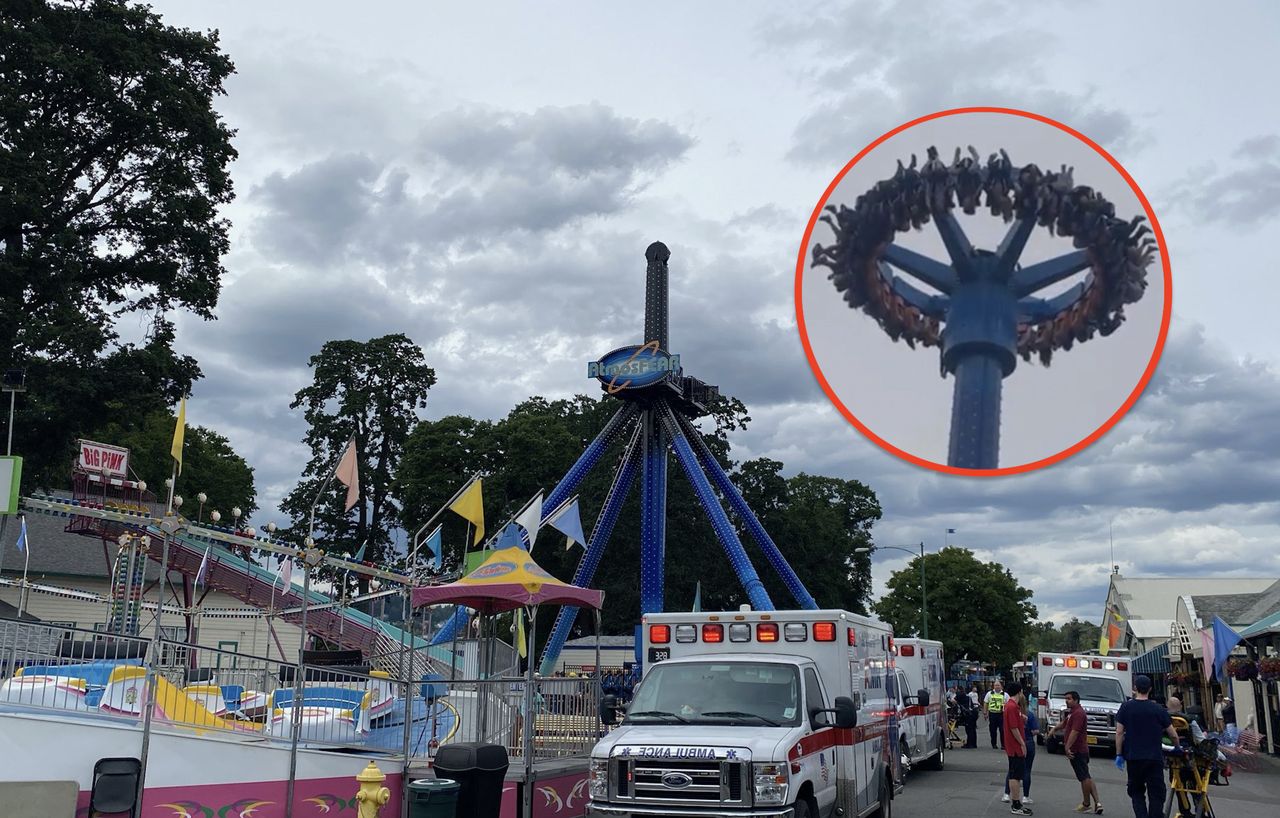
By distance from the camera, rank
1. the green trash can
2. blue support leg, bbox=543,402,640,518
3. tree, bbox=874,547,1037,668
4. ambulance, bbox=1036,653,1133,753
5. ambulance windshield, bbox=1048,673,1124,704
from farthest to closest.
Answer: tree, bbox=874,547,1037,668, blue support leg, bbox=543,402,640,518, ambulance windshield, bbox=1048,673,1124,704, ambulance, bbox=1036,653,1133,753, the green trash can

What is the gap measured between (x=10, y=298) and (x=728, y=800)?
23.2 metres

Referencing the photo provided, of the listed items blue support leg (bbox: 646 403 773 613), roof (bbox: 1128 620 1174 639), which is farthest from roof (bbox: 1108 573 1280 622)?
blue support leg (bbox: 646 403 773 613)

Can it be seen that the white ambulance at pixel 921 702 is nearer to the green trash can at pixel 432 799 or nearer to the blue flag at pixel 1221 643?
the blue flag at pixel 1221 643

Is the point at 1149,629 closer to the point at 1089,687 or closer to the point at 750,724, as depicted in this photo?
the point at 1089,687

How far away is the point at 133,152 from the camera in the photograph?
28203mm

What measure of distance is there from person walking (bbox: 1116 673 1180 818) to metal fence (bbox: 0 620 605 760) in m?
6.40

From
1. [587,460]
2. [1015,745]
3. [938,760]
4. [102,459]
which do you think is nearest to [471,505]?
[1015,745]

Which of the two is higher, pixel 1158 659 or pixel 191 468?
pixel 191 468

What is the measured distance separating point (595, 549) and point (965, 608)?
45.7 m

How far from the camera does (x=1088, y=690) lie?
27953 millimetres

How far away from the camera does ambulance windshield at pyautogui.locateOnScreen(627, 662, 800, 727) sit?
405 inches

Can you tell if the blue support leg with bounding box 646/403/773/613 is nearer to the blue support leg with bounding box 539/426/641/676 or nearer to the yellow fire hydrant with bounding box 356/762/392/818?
the blue support leg with bounding box 539/426/641/676

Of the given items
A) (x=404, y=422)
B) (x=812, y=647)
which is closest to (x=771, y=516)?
Result: (x=404, y=422)

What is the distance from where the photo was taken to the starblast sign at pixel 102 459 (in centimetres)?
2909
